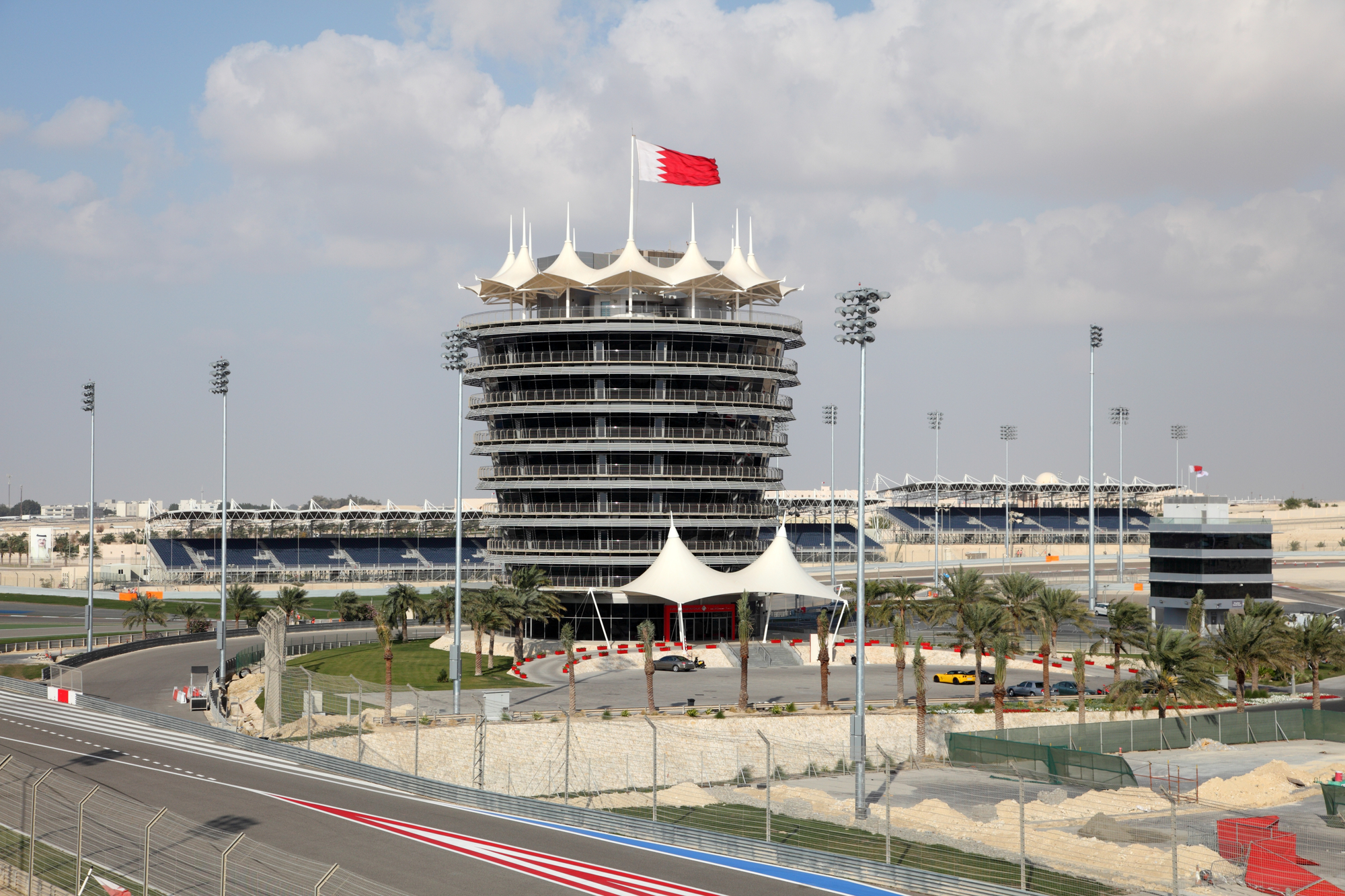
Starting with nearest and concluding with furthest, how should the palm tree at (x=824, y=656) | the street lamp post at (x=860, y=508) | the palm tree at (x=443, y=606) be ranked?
1. the street lamp post at (x=860, y=508)
2. the palm tree at (x=824, y=656)
3. the palm tree at (x=443, y=606)

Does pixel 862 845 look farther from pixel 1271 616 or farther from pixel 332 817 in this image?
pixel 1271 616

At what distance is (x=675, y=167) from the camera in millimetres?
89875

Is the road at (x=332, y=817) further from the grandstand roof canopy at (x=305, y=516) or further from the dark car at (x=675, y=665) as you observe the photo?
the grandstand roof canopy at (x=305, y=516)

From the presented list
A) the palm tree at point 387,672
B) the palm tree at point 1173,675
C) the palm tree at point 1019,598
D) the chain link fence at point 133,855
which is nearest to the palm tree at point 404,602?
the palm tree at point 387,672

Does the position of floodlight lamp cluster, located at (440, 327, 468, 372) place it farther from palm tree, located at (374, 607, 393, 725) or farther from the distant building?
the distant building

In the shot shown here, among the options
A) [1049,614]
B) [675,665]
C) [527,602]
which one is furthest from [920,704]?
[527,602]

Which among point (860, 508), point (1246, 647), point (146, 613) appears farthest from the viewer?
point (146, 613)

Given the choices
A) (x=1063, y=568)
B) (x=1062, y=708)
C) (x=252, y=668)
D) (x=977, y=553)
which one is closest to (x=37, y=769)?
(x=252, y=668)

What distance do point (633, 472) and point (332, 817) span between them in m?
59.9

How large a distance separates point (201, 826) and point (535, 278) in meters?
70.1

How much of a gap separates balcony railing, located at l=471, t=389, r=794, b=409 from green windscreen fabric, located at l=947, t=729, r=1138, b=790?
4703cm

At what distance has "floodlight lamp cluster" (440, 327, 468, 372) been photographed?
66.6m

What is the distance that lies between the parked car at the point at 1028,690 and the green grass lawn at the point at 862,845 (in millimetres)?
33513

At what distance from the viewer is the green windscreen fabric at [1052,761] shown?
47.0 meters
